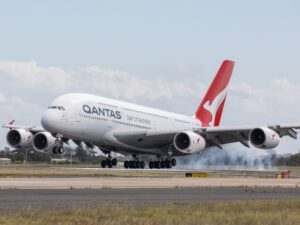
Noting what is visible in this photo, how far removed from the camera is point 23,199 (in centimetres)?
2486

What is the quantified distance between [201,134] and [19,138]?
15882 mm

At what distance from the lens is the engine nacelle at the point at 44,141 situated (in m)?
62.3

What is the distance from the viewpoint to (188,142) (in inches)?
2328

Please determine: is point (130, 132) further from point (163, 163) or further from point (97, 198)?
point (97, 198)

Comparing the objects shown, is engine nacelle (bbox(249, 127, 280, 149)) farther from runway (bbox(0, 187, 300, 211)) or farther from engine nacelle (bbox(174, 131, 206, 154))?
runway (bbox(0, 187, 300, 211))

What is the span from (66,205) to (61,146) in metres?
35.3

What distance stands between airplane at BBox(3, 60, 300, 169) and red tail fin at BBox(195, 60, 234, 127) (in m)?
0.19

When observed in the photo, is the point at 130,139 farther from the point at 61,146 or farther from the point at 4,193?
the point at 4,193

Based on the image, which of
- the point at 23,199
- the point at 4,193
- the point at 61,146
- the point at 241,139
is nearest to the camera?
the point at 23,199

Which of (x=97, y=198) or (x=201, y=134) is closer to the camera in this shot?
(x=97, y=198)

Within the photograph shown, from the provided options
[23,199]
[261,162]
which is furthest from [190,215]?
[261,162]

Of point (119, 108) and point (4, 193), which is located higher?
point (119, 108)

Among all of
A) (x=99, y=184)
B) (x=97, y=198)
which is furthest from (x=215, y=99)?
(x=97, y=198)

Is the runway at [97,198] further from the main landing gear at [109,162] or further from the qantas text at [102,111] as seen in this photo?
the main landing gear at [109,162]
